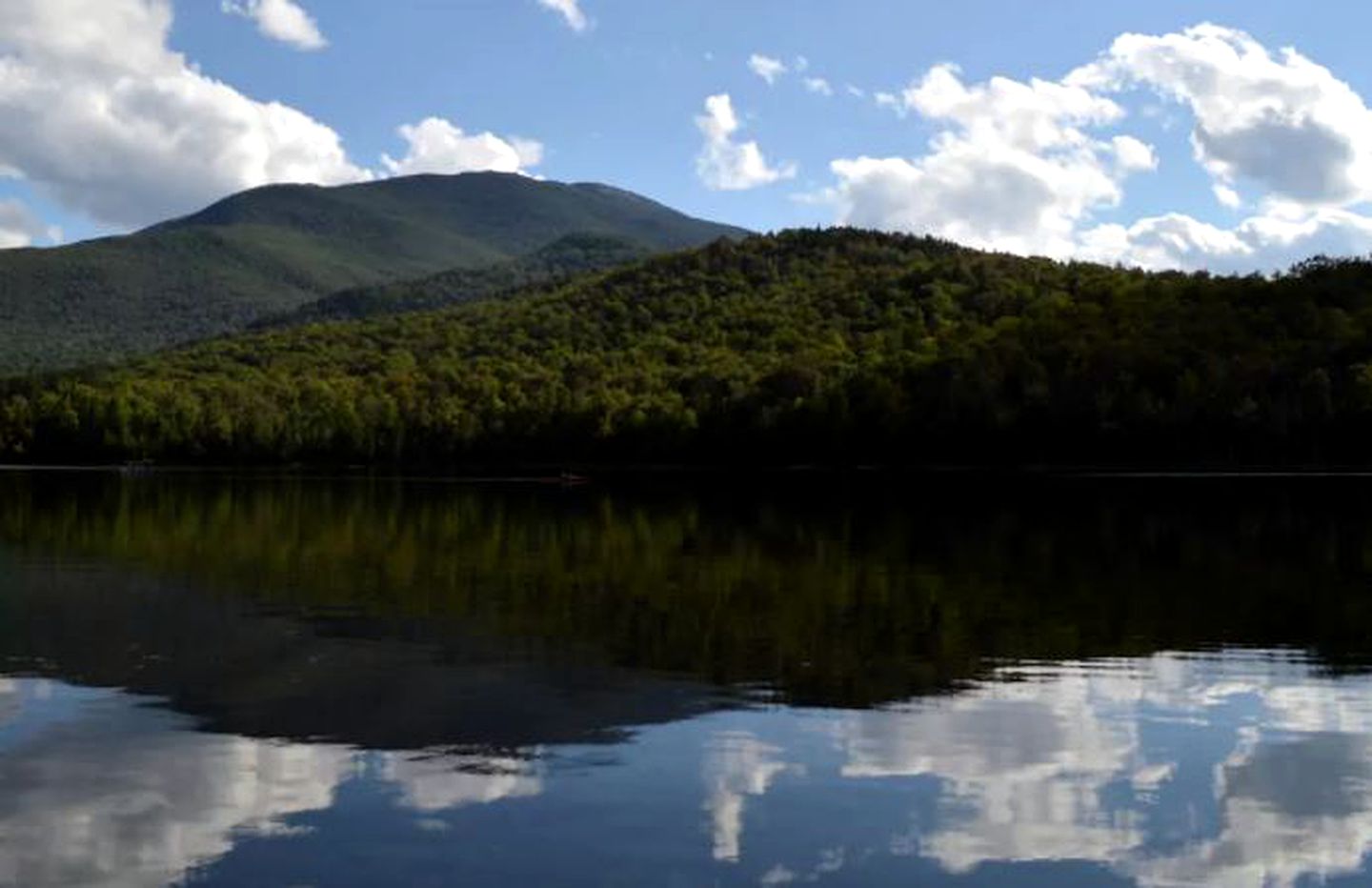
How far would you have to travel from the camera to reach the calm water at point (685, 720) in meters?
16.8

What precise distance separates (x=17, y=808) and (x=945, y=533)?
5336 centimetres

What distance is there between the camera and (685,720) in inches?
928

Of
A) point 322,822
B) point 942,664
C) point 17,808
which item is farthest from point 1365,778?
point 17,808

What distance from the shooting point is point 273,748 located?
70.7ft

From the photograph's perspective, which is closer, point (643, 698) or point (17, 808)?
point (17, 808)

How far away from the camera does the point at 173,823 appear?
17.9 meters

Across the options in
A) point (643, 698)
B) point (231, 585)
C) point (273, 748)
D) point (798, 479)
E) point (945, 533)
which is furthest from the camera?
point (798, 479)

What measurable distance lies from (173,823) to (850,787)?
8.64 m

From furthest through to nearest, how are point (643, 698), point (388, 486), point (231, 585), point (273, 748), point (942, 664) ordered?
point (388, 486) < point (231, 585) < point (942, 664) < point (643, 698) < point (273, 748)

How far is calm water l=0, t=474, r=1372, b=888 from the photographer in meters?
16.8

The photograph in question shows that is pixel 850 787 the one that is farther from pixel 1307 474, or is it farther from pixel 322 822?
pixel 1307 474

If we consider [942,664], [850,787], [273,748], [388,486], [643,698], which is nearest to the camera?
[850,787]

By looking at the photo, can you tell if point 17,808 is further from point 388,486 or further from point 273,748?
point 388,486

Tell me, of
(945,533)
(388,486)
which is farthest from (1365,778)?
(388,486)
